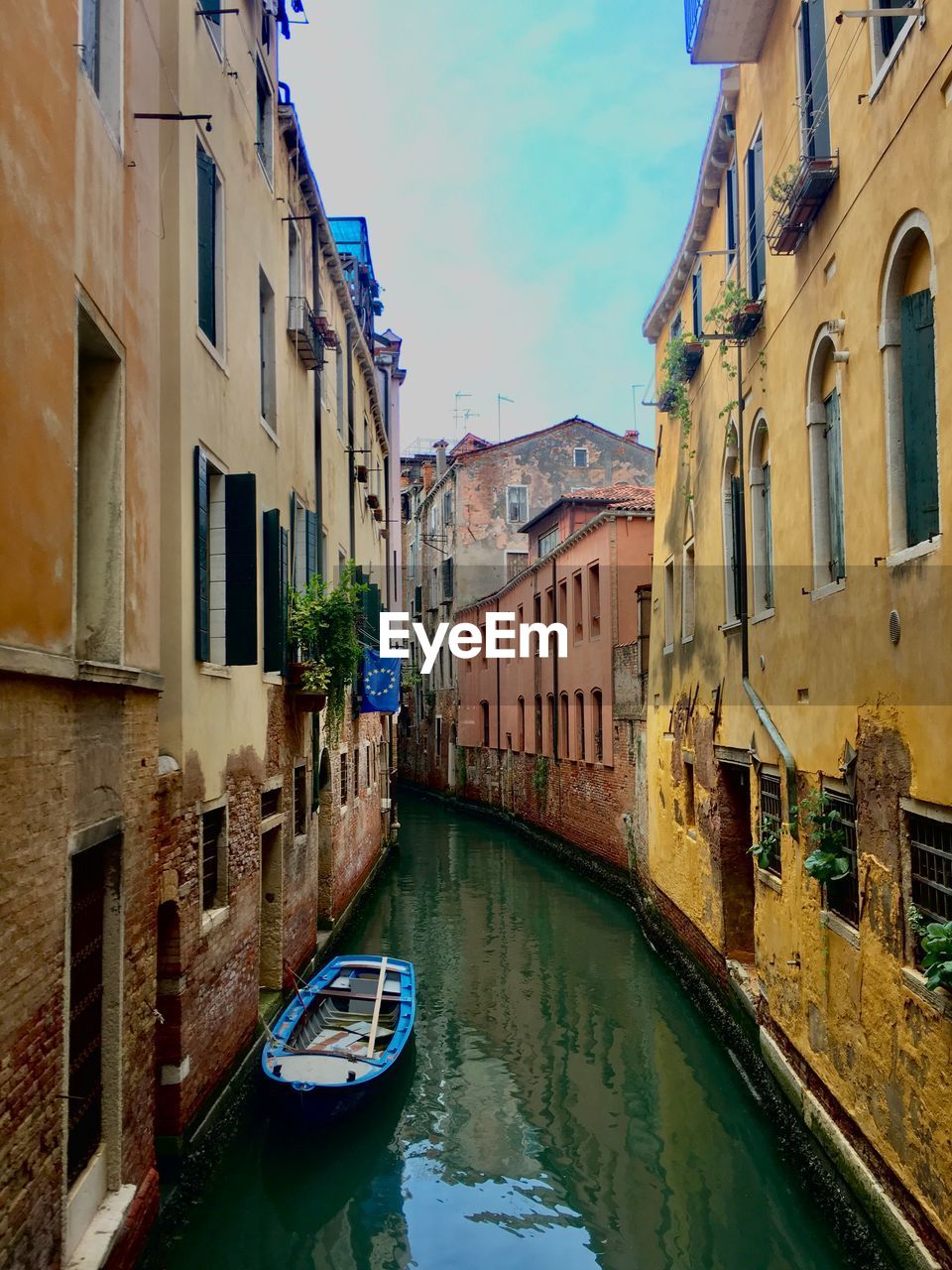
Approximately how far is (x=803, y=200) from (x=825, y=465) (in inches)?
74.7

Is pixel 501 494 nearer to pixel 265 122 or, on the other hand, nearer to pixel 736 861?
pixel 265 122

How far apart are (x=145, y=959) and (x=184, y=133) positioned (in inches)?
228

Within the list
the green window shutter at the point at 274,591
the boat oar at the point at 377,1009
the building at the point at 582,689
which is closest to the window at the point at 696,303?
the green window shutter at the point at 274,591

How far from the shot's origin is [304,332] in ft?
41.5

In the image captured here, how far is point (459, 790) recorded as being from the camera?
38.2 meters

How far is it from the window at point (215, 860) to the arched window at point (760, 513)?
5324 millimetres

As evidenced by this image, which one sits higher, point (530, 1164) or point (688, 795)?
point (688, 795)

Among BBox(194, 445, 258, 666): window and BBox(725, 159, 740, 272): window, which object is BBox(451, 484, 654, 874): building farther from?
BBox(194, 445, 258, 666): window

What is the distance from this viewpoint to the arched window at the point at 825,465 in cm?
809

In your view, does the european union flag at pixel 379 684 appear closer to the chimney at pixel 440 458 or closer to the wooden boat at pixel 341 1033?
the wooden boat at pixel 341 1033

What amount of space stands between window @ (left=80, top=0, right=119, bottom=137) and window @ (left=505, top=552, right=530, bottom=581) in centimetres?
3106

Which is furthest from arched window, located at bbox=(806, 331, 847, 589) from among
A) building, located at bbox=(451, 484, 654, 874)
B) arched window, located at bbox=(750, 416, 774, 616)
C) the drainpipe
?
building, located at bbox=(451, 484, 654, 874)

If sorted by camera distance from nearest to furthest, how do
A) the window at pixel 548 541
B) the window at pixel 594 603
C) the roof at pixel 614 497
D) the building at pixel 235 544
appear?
the building at pixel 235 544, the window at pixel 594 603, the roof at pixel 614 497, the window at pixel 548 541

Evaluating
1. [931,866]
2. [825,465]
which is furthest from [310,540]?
[931,866]
